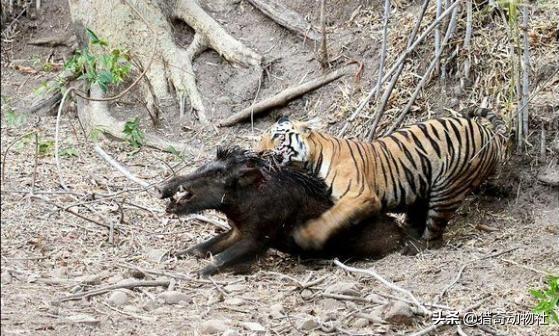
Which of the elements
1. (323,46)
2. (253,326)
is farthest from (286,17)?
(253,326)

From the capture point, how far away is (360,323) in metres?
4.76

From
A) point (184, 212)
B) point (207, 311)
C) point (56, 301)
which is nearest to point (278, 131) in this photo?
point (184, 212)

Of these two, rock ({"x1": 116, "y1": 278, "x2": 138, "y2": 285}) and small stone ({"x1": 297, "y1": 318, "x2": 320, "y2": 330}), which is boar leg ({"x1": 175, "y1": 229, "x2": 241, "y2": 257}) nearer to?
rock ({"x1": 116, "y1": 278, "x2": 138, "y2": 285})

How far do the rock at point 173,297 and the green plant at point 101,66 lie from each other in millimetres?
3270

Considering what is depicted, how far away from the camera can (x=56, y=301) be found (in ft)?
15.3

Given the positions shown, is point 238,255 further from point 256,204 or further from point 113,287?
point 113,287

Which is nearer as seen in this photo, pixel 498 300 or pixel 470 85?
pixel 498 300

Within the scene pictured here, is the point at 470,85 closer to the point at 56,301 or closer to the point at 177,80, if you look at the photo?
the point at 177,80

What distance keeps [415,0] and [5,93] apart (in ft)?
15.0

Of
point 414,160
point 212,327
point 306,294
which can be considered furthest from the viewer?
point 414,160

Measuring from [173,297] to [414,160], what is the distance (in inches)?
93.8

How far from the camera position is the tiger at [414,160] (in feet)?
20.9

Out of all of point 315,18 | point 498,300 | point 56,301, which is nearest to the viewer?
point 56,301

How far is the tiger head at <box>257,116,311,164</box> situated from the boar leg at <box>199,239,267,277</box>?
2.44 ft
